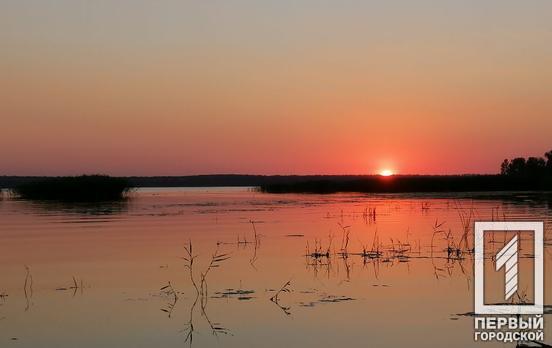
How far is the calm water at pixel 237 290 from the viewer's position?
1099cm

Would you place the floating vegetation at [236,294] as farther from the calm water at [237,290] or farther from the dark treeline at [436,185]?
the dark treeline at [436,185]

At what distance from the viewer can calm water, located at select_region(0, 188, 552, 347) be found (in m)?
11.0

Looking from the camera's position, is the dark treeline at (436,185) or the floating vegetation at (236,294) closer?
the floating vegetation at (236,294)

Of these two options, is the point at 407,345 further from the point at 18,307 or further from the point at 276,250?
the point at 276,250

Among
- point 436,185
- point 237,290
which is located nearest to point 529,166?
point 436,185

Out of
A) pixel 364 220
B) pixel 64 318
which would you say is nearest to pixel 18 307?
pixel 64 318

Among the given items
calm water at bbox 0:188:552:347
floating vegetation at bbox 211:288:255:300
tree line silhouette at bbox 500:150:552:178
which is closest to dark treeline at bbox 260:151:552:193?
tree line silhouette at bbox 500:150:552:178

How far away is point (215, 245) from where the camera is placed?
74.2 feet

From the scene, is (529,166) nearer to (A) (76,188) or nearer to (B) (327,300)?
(A) (76,188)

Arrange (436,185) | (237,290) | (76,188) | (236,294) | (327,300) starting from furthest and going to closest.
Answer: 1. (436,185)
2. (76,188)
3. (237,290)
4. (236,294)
5. (327,300)

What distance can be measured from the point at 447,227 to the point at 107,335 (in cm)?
1858

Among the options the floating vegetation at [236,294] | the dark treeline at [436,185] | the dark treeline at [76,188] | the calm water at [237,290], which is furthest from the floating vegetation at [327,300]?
the dark treeline at [436,185]

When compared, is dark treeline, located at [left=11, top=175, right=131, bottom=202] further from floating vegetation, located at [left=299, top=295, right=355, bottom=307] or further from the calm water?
floating vegetation, located at [left=299, top=295, right=355, bottom=307]

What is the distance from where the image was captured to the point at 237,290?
572 inches
